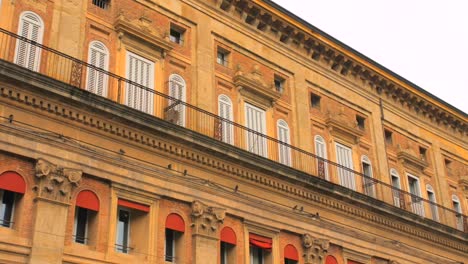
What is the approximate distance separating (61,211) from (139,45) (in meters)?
6.27

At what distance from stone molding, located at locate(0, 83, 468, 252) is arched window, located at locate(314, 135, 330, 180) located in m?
1.13

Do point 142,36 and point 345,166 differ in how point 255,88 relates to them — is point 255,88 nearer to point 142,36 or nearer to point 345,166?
point 142,36

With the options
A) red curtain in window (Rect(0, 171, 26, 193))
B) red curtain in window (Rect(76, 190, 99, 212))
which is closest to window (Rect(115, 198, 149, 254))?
red curtain in window (Rect(76, 190, 99, 212))

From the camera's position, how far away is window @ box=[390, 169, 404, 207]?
1049 inches

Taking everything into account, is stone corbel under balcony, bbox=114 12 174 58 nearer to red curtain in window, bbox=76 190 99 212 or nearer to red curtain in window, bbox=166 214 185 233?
red curtain in window, bbox=76 190 99 212

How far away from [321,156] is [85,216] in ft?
35.3

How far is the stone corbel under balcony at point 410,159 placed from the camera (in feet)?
93.7

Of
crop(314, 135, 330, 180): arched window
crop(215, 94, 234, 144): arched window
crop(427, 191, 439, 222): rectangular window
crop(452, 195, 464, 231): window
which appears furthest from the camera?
crop(452, 195, 464, 231): window

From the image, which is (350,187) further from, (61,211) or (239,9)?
(61,211)

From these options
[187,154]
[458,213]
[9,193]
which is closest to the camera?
[9,193]

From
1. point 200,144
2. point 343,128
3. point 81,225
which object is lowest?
point 81,225

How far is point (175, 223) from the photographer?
17.6 metres

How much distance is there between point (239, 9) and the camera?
2309 cm

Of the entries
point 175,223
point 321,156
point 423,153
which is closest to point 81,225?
point 175,223
